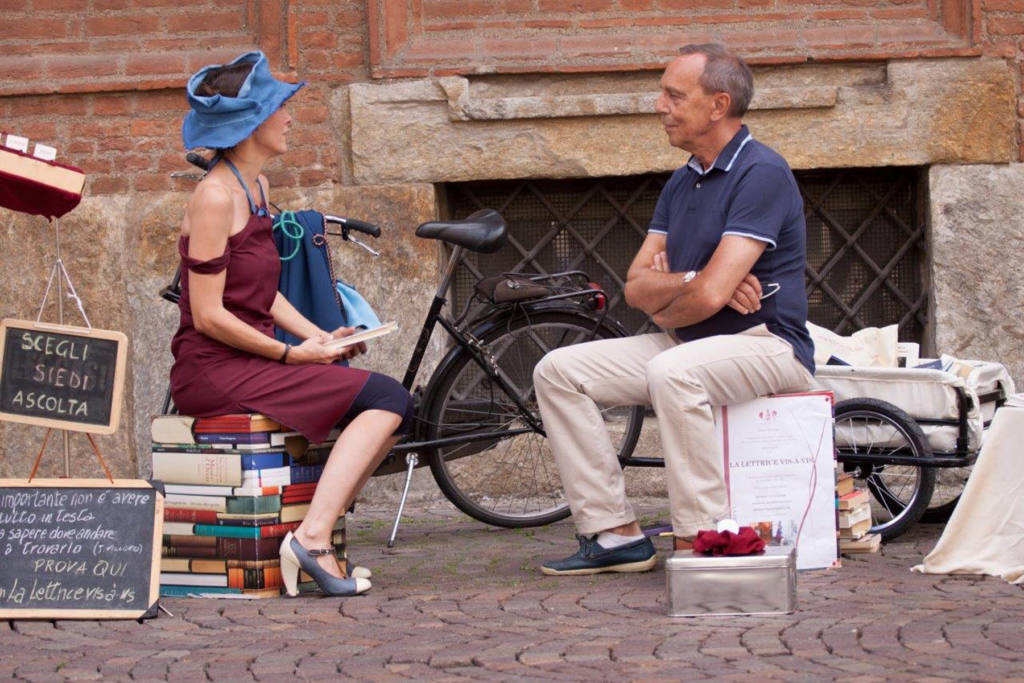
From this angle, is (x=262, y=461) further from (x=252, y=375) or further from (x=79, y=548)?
(x=79, y=548)

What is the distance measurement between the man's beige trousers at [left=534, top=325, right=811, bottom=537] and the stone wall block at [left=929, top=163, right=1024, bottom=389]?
2.15 metres

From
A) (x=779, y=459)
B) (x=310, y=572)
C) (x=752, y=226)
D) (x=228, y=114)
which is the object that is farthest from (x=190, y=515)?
(x=752, y=226)

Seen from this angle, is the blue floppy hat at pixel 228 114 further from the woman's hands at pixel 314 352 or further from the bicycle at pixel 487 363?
the bicycle at pixel 487 363

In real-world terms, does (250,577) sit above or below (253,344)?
below

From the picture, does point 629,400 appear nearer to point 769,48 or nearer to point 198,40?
point 769,48

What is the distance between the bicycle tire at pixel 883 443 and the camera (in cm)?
557

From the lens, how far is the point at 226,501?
5.03 meters

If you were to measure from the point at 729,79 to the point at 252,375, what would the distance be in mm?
1832

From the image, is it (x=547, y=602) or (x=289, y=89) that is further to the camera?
(x=289, y=89)

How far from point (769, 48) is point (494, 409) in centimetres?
220

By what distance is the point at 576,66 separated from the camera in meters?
7.11

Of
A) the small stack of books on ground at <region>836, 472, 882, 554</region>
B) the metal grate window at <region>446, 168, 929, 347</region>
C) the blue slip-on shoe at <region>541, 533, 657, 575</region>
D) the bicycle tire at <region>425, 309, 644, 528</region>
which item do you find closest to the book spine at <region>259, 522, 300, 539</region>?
the blue slip-on shoe at <region>541, 533, 657, 575</region>

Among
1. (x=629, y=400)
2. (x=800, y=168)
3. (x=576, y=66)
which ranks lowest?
(x=629, y=400)

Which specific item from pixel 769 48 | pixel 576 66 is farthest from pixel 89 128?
pixel 769 48
